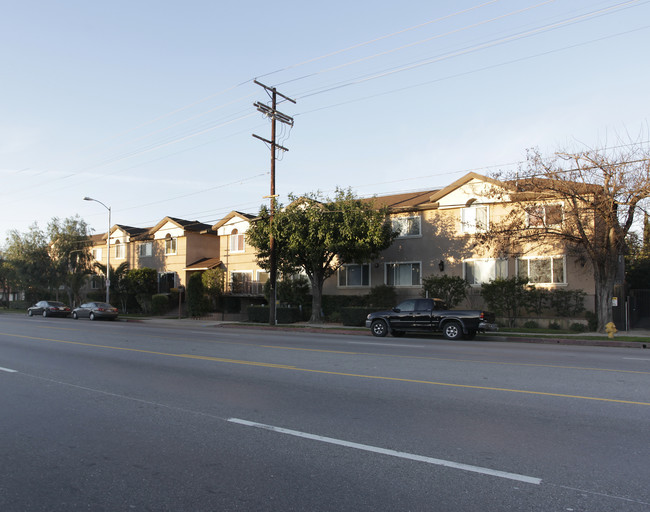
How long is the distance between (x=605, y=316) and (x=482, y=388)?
16.1 m

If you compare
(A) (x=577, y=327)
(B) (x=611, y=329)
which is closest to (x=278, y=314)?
(A) (x=577, y=327)

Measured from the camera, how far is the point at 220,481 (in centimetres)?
448

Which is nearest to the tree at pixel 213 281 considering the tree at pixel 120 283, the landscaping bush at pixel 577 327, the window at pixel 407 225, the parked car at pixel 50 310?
the tree at pixel 120 283

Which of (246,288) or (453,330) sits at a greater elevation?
(246,288)

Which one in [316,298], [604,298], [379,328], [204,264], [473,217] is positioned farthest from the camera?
[204,264]

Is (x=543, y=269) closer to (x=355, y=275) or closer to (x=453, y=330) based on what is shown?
(x=453, y=330)

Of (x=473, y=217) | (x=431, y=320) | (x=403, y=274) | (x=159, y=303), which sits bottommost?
(x=431, y=320)

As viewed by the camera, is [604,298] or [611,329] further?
[604,298]

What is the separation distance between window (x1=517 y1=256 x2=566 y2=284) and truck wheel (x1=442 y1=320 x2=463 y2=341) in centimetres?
778

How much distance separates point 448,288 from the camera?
2619 centimetres

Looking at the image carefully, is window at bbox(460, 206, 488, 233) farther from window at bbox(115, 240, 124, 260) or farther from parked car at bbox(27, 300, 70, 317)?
window at bbox(115, 240, 124, 260)

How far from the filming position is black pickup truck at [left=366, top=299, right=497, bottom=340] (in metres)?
19.1

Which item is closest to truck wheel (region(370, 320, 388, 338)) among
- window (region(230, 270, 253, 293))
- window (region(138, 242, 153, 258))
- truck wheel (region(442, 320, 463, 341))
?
truck wheel (region(442, 320, 463, 341))

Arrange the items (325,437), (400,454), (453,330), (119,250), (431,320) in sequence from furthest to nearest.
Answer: (119,250), (431,320), (453,330), (325,437), (400,454)
